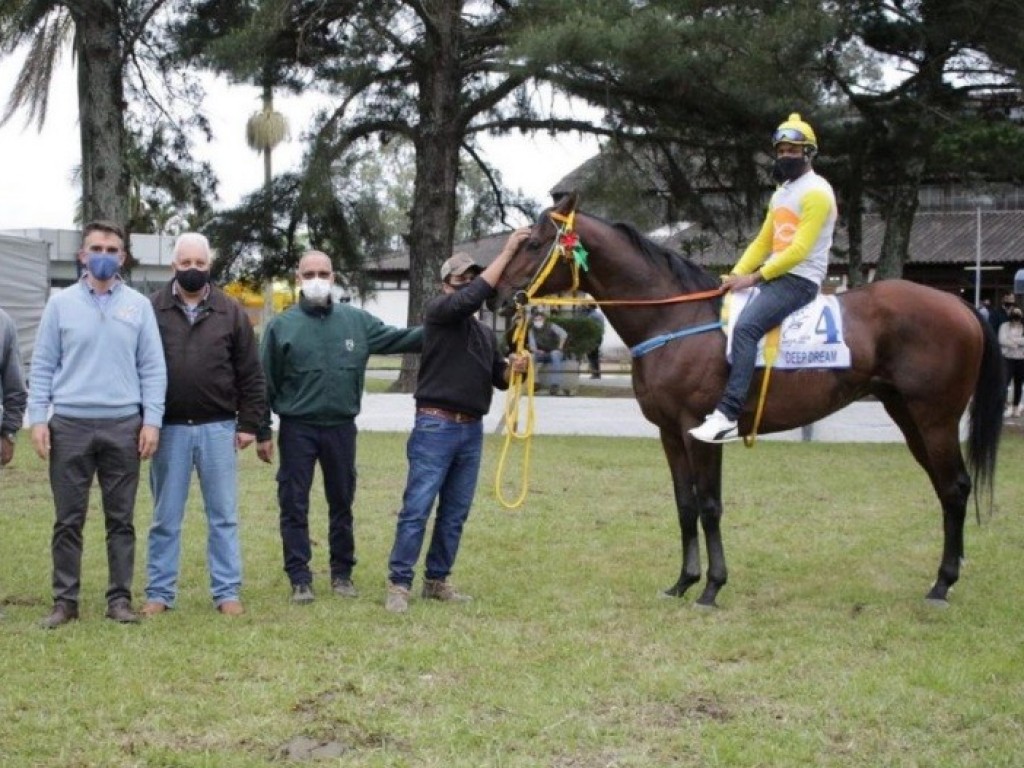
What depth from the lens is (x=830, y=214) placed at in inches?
272

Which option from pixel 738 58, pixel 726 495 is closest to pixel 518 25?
pixel 738 58

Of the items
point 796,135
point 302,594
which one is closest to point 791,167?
point 796,135

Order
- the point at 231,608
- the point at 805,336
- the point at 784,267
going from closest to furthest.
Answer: the point at 231,608 → the point at 784,267 → the point at 805,336

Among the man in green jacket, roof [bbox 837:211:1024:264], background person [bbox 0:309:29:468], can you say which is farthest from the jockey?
roof [bbox 837:211:1024:264]

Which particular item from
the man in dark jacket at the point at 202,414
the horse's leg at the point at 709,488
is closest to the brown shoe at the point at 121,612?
the man in dark jacket at the point at 202,414

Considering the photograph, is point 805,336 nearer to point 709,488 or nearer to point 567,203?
point 709,488

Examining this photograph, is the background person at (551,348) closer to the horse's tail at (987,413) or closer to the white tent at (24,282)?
the white tent at (24,282)

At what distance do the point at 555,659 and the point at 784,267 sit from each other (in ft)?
8.40

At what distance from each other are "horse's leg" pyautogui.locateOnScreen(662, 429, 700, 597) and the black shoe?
1.99 m

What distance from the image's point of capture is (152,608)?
6.47 metres

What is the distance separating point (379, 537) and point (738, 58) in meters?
9.10

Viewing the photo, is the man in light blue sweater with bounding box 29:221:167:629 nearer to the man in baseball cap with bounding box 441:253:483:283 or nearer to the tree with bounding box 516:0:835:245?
the man in baseball cap with bounding box 441:253:483:283

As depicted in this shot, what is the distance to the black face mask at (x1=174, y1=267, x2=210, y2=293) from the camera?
252 inches

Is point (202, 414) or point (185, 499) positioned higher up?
point (202, 414)
